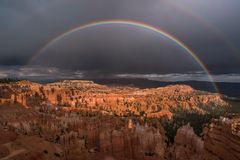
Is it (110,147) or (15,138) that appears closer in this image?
(15,138)

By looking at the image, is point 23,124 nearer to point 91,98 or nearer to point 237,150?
point 237,150

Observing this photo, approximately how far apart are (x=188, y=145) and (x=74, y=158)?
2708 cm

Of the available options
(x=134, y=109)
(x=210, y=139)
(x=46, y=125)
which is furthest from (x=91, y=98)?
(x=210, y=139)

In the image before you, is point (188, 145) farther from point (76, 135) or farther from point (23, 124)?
point (23, 124)

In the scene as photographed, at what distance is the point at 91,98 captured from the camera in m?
140

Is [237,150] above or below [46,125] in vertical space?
above

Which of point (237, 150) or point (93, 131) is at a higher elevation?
point (237, 150)

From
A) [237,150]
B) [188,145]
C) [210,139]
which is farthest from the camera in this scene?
[188,145]

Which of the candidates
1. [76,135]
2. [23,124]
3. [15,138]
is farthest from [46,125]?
[15,138]

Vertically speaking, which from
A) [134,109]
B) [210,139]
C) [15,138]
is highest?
[210,139]

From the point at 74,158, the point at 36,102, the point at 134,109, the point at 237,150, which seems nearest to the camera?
the point at 237,150

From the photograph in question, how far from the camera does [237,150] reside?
16828mm

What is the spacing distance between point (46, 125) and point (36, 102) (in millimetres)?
31125

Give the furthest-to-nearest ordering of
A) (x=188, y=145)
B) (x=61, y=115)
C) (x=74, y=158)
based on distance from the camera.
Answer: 1. (x=61, y=115)
2. (x=188, y=145)
3. (x=74, y=158)
